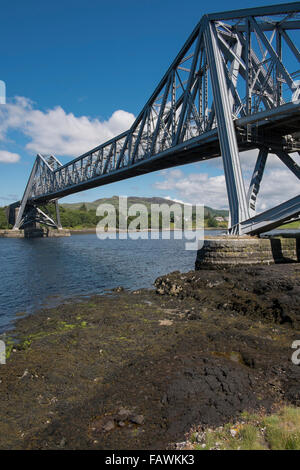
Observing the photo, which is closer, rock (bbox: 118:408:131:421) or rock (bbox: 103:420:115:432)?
rock (bbox: 103:420:115:432)

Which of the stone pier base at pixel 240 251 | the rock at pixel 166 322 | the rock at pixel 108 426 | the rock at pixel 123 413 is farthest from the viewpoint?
the stone pier base at pixel 240 251

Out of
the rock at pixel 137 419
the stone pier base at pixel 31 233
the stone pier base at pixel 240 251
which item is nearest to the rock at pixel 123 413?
the rock at pixel 137 419

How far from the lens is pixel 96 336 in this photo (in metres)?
11.9

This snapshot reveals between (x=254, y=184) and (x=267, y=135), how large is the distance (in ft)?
16.3

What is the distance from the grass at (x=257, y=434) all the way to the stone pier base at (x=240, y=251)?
17.1m

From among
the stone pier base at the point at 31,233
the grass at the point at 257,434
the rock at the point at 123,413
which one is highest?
the stone pier base at the point at 31,233

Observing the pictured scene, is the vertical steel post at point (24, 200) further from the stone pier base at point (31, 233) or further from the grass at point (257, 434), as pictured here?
the grass at point (257, 434)

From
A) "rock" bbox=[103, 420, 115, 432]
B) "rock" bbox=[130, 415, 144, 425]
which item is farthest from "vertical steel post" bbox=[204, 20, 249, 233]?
"rock" bbox=[103, 420, 115, 432]

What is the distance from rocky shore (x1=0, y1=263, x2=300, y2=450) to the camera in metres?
6.04

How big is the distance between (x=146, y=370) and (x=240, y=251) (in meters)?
16.2

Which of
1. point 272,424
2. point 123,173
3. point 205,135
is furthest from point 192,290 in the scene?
point 123,173

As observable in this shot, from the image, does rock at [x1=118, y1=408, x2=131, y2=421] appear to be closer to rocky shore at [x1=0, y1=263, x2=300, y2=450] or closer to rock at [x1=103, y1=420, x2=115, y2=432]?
rocky shore at [x1=0, y1=263, x2=300, y2=450]

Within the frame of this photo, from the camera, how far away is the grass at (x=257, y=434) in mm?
5016

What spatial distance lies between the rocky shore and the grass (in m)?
0.30
